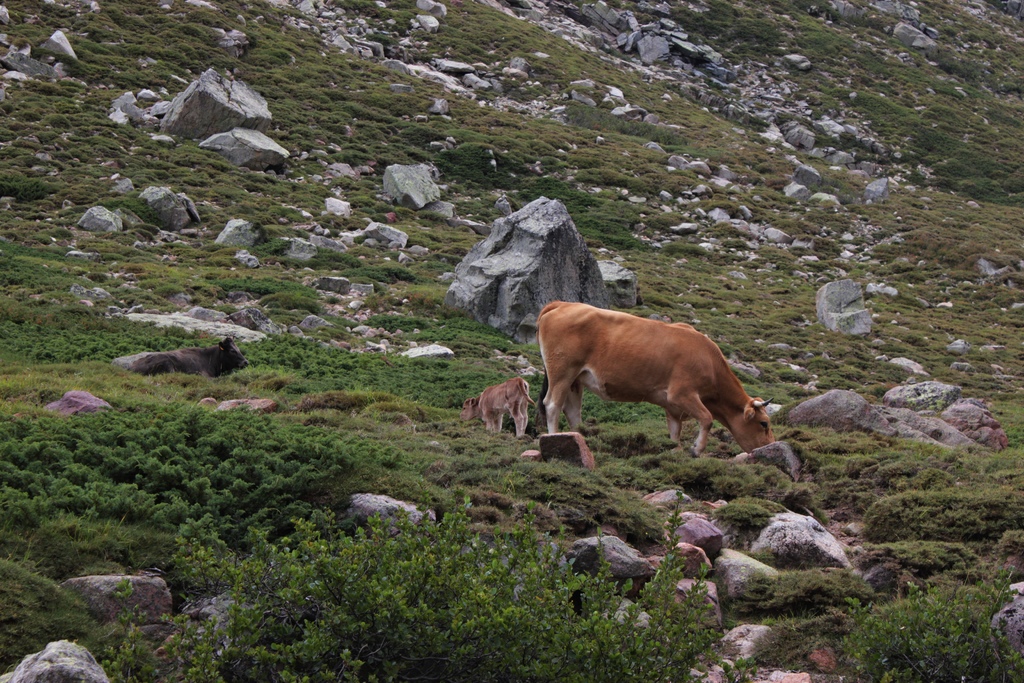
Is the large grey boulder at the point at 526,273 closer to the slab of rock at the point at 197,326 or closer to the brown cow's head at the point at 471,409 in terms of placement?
the slab of rock at the point at 197,326

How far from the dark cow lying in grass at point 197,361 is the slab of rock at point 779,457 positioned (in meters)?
9.54

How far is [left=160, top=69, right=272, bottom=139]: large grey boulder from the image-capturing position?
113ft

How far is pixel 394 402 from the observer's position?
46.4 ft

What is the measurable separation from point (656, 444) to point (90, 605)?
331 inches

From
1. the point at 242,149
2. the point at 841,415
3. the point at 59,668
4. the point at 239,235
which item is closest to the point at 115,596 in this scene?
the point at 59,668

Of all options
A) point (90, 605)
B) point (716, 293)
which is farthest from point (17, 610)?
point (716, 293)

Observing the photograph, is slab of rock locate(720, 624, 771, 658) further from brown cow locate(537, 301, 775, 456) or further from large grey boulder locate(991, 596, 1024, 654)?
brown cow locate(537, 301, 775, 456)

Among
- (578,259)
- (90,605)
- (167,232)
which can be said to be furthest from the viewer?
(167,232)

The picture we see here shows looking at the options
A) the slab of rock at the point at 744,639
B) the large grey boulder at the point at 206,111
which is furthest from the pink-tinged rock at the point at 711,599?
the large grey boulder at the point at 206,111

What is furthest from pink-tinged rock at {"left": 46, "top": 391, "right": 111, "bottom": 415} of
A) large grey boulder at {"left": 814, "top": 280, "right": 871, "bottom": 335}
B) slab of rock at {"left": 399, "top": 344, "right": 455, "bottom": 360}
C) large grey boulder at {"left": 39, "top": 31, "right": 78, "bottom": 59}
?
large grey boulder at {"left": 39, "top": 31, "right": 78, "bottom": 59}

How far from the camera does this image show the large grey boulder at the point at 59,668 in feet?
15.1

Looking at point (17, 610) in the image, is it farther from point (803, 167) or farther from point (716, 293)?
point (803, 167)

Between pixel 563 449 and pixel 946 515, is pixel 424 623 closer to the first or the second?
pixel 563 449

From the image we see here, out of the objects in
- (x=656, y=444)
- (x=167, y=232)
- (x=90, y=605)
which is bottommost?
(x=167, y=232)
